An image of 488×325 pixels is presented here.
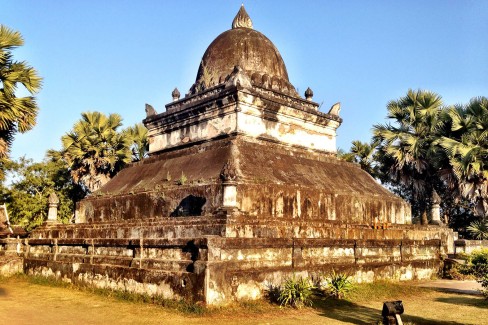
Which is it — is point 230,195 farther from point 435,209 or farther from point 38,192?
point 38,192

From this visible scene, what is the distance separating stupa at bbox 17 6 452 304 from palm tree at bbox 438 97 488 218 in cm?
279

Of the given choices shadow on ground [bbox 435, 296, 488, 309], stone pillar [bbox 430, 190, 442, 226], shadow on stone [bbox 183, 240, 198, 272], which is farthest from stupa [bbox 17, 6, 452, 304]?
shadow on ground [bbox 435, 296, 488, 309]

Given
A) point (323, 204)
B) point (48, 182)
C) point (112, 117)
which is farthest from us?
point (48, 182)

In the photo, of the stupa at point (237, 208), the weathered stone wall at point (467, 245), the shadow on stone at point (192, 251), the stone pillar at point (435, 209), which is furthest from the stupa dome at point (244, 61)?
the weathered stone wall at point (467, 245)

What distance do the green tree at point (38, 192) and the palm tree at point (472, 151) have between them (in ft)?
67.5

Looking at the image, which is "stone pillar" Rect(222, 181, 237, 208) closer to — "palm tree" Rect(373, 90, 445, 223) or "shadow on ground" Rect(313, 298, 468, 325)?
"shadow on ground" Rect(313, 298, 468, 325)

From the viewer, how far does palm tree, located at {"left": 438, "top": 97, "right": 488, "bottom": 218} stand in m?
18.7

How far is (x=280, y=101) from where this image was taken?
1620 cm

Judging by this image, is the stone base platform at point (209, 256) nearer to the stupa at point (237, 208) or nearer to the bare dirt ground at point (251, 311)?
the stupa at point (237, 208)

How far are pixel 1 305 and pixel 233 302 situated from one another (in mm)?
5473

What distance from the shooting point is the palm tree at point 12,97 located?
14.5m

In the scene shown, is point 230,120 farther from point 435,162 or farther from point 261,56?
point 435,162

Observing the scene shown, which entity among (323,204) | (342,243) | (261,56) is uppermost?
(261,56)

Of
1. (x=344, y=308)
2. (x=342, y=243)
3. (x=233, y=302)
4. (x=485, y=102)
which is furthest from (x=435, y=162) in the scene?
(x=233, y=302)
